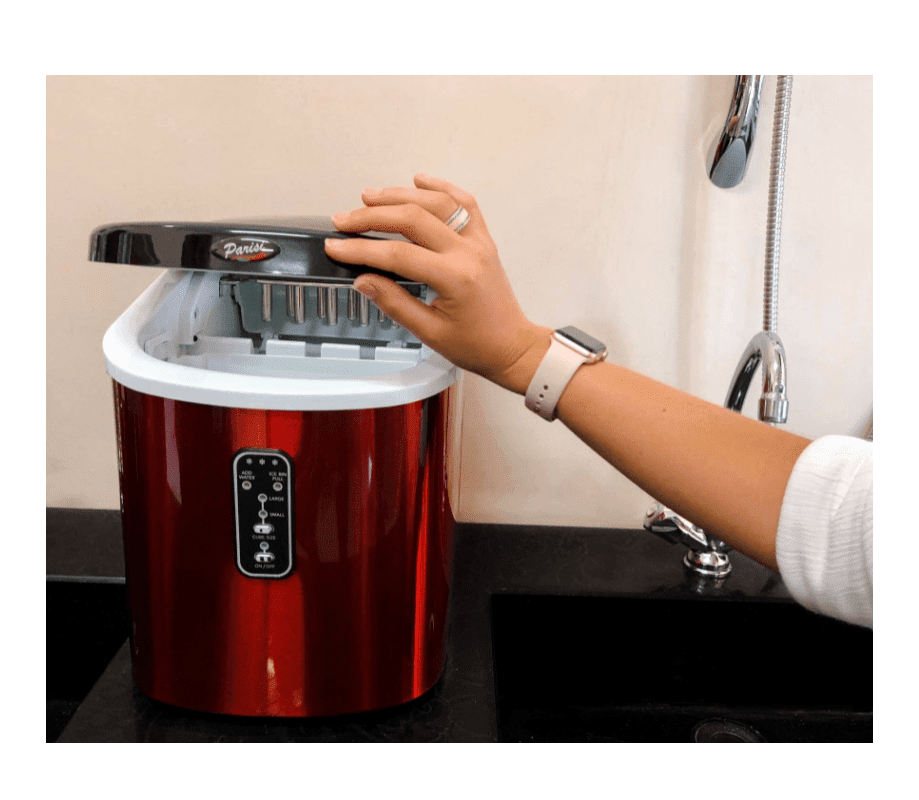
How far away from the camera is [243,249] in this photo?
1.76 feet

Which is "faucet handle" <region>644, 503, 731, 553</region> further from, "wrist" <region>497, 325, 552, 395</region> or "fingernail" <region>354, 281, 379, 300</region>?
"fingernail" <region>354, 281, 379, 300</region>

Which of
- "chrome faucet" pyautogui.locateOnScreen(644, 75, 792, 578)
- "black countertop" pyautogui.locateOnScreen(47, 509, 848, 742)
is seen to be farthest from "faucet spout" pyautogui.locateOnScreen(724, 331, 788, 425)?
"black countertop" pyautogui.locateOnScreen(47, 509, 848, 742)

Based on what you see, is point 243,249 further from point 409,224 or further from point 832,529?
point 832,529

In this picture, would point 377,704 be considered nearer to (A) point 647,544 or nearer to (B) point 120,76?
(A) point 647,544

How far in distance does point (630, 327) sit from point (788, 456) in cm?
45

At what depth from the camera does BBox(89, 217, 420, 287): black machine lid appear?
54 centimetres

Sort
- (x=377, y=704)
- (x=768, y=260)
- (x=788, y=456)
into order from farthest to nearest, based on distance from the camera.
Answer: (x=768, y=260), (x=377, y=704), (x=788, y=456)

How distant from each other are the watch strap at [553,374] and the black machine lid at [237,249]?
130 millimetres

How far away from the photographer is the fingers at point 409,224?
550 mm

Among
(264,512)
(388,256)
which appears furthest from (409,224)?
(264,512)

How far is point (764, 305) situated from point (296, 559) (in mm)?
553

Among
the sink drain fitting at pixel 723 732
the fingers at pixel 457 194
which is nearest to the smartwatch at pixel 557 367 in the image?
the fingers at pixel 457 194

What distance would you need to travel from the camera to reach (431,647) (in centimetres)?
68

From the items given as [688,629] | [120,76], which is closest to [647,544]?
[688,629]
